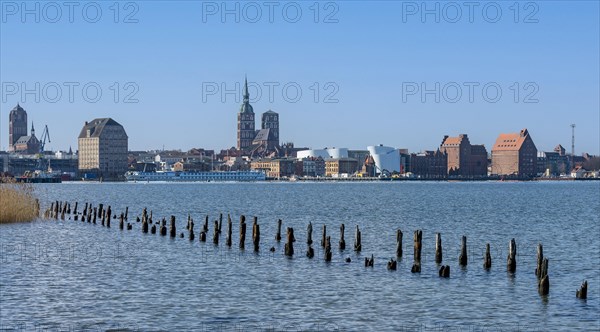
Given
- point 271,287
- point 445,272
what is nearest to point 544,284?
point 445,272

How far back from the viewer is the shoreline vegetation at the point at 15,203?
212 ft

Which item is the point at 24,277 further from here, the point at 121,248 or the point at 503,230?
the point at 503,230

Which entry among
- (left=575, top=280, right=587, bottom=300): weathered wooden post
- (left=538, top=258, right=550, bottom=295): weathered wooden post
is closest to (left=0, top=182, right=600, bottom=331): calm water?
(left=538, top=258, right=550, bottom=295): weathered wooden post

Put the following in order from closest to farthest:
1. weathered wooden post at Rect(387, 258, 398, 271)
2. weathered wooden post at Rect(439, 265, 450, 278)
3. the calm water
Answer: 1. the calm water
2. weathered wooden post at Rect(439, 265, 450, 278)
3. weathered wooden post at Rect(387, 258, 398, 271)

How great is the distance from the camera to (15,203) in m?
65.7

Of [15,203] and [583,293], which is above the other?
[15,203]

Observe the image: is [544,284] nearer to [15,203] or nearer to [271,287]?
[271,287]

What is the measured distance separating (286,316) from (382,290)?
21.6 ft

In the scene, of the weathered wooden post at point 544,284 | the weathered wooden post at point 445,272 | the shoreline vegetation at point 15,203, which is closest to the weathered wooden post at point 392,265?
the weathered wooden post at point 445,272

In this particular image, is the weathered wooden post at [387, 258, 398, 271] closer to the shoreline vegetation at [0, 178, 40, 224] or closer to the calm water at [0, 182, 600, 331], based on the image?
the calm water at [0, 182, 600, 331]

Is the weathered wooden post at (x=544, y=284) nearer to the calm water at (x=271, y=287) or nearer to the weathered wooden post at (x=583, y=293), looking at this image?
the calm water at (x=271, y=287)

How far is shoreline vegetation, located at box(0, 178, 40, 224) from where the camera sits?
212 ft

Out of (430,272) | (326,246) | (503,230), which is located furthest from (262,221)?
(430,272)

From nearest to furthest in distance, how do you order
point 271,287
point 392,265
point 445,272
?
1. point 271,287
2. point 445,272
3. point 392,265
